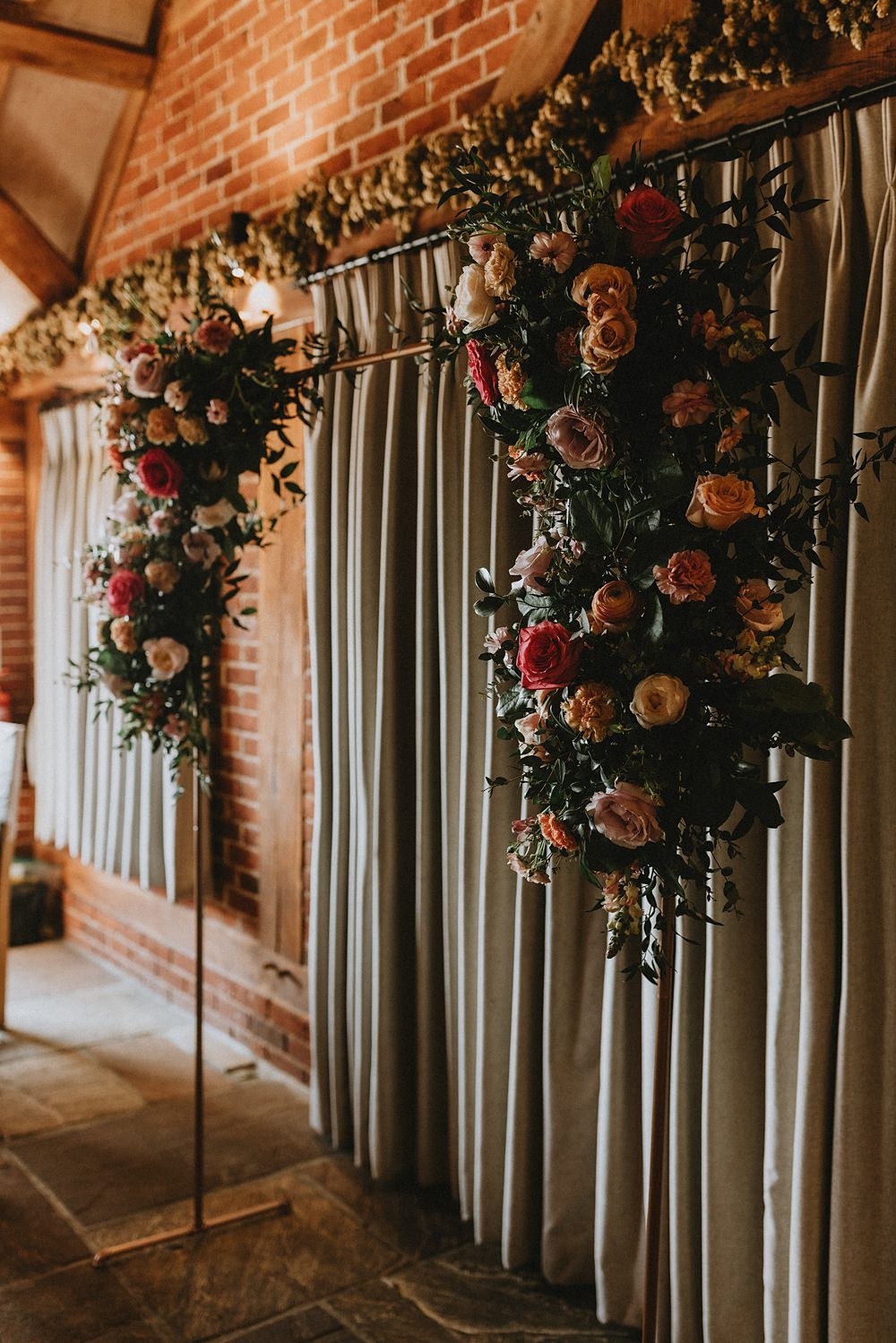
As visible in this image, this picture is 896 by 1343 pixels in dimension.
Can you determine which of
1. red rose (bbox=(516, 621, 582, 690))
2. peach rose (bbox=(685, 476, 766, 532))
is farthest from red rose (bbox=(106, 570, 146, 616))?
peach rose (bbox=(685, 476, 766, 532))

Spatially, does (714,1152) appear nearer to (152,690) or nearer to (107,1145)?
(152,690)

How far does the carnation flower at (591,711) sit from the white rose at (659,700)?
0.06 meters

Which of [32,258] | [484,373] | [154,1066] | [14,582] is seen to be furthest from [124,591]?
[14,582]

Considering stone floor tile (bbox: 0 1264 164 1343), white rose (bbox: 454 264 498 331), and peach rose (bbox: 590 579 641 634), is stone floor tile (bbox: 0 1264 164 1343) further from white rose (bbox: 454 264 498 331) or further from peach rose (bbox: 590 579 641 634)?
white rose (bbox: 454 264 498 331)

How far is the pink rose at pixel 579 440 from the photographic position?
171cm

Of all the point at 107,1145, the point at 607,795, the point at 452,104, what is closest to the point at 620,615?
the point at 607,795

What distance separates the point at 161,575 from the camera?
2.84 meters

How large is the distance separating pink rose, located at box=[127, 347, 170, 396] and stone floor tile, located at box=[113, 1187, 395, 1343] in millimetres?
2104

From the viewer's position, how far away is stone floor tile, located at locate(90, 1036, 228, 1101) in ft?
12.5

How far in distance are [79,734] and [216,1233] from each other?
246cm

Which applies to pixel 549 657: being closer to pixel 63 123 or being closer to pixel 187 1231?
pixel 187 1231

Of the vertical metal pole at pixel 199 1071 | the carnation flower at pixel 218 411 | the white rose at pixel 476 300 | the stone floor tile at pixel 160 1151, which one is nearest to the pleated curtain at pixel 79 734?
the stone floor tile at pixel 160 1151

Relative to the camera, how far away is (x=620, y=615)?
5.62ft

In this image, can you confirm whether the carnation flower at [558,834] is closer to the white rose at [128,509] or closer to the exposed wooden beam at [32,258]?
the white rose at [128,509]
